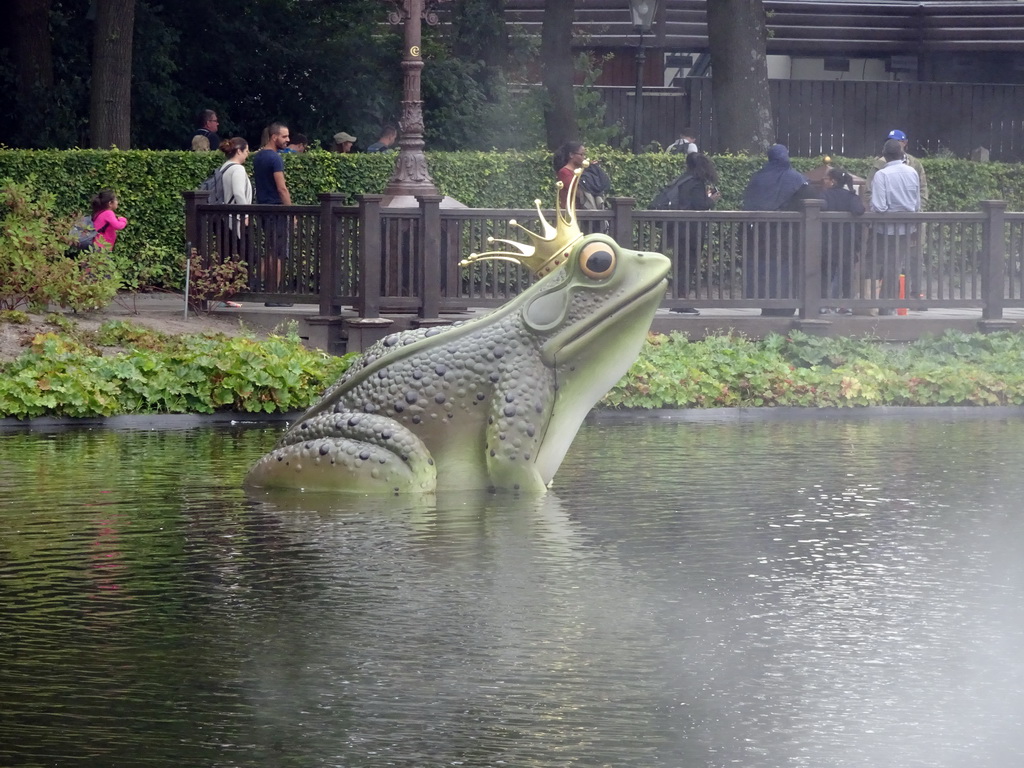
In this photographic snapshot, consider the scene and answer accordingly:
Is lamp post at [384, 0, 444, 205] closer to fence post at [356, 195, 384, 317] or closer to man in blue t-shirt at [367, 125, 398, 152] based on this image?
fence post at [356, 195, 384, 317]

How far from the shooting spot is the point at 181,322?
1819 cm

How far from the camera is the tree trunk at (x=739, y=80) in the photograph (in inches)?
1082

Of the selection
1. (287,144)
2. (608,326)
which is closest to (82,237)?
(287,144)

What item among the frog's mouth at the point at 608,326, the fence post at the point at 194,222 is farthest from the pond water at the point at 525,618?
the fence post at the point at 194,222

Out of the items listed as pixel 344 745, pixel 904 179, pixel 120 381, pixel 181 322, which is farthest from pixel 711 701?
pixel 904 179

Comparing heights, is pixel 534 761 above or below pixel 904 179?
below

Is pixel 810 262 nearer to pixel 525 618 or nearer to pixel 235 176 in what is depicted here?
pixel 235 176

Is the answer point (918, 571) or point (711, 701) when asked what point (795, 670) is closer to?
point (711, 701)

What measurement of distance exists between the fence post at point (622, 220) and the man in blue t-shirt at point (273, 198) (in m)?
3.17

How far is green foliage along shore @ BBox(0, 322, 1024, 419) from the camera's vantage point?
13531 millimetres

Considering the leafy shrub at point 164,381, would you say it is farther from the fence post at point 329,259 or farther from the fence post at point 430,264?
the fence post at point 329,259

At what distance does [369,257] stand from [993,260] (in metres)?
6.06

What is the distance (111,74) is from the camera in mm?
26547

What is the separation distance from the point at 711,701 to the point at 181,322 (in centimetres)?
1267
